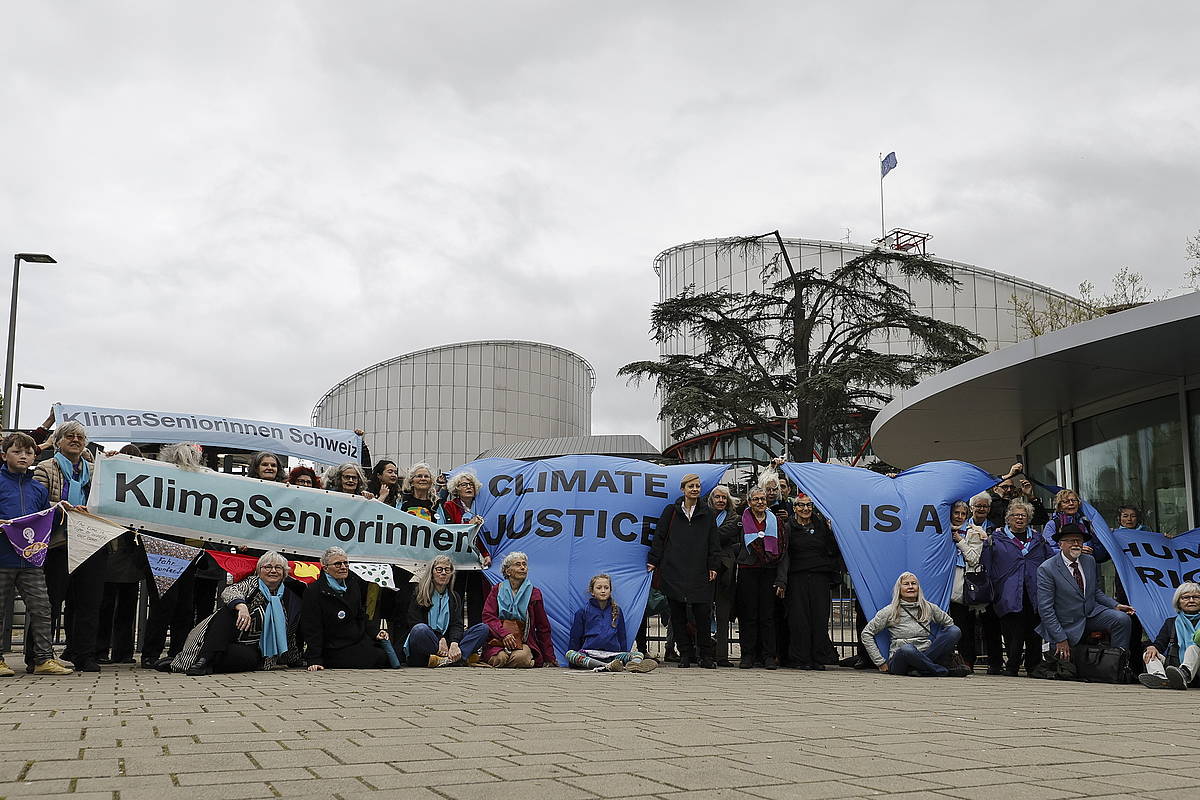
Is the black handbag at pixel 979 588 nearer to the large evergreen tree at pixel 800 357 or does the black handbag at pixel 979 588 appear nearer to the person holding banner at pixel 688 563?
the person holding banner at pixel 688 563

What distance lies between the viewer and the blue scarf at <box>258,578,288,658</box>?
29.0 feet

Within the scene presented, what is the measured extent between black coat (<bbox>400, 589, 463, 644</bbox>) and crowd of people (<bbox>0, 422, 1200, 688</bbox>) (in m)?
0.02

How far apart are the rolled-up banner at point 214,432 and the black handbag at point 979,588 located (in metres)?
8.60

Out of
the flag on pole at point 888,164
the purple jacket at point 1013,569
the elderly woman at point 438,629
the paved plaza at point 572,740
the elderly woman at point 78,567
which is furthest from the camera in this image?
the flag on pole at point 888,164

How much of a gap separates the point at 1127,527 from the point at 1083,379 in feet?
6.36

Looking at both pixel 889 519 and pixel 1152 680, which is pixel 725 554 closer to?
pixel 889 519

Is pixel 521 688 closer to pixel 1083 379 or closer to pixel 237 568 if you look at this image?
pixel 237 568

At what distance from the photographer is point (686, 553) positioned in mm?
10438

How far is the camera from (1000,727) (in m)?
5.72

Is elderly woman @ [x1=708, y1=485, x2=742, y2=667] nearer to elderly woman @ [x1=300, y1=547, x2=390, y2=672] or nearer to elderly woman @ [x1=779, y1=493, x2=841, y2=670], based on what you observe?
elderly woman @ [x1=779, y1=493, x2=841, y2=670]

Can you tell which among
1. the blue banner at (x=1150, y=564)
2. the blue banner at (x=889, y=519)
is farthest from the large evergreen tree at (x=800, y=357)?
the blue banner at (x=1150, y=564)

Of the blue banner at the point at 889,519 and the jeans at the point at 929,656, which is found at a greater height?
the blue banner at the point at 889,519

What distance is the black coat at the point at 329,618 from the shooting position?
9.16m

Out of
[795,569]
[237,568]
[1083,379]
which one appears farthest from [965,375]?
[237,568]
